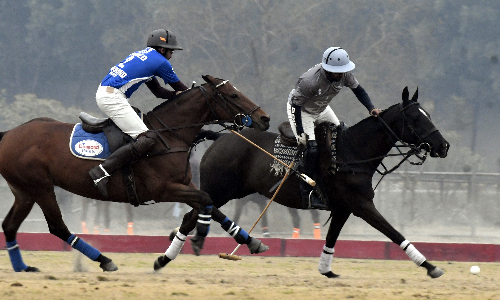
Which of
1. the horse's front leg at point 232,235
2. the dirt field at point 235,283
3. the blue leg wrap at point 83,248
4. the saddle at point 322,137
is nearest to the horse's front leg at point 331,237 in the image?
the dirt field at point 235,283

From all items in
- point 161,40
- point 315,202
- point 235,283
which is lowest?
point 235,283

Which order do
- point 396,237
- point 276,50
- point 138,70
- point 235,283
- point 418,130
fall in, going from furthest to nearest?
point 276,50 < point 418,130 < point 396,237 < point 138,70 < point 235,283

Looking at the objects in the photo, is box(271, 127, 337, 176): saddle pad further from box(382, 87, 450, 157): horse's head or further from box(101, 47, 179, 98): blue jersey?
box(101, 47, 179, 98): blue jersey

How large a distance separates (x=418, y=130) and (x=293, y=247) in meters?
3.51

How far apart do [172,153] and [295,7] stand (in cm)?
2539

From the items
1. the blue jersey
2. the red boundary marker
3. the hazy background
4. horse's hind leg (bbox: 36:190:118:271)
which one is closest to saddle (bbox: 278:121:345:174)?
the blue jersey

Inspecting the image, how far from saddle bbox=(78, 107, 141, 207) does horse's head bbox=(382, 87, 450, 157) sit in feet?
8.91

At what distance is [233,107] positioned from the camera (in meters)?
7.21

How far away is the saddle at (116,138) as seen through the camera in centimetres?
713

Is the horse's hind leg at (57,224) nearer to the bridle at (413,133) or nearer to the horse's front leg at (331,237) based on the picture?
the horse's front leg at (331,237)

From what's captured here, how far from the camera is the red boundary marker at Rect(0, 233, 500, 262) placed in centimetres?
1049

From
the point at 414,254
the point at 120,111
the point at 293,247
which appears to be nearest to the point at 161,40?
the point at 120,111

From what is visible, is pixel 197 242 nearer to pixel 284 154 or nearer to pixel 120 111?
pixel 120 111

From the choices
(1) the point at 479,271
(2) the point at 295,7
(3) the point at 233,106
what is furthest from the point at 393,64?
(3) the point at 233,106
